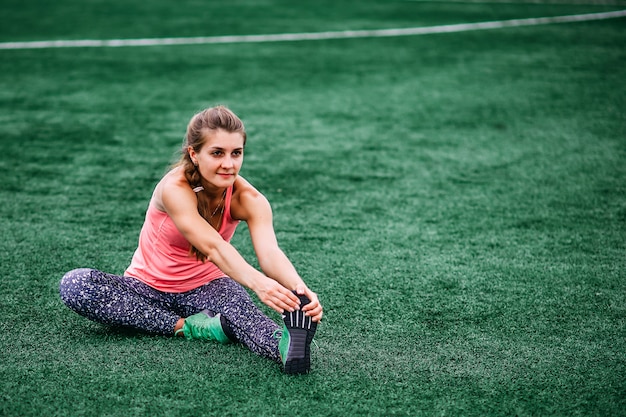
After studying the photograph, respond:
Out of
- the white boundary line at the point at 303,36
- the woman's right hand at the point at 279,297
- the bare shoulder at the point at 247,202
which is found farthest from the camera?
the white boundary line at the point at 303,36

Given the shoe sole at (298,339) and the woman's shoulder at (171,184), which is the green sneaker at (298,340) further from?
the woman's shoulder at (171,184)

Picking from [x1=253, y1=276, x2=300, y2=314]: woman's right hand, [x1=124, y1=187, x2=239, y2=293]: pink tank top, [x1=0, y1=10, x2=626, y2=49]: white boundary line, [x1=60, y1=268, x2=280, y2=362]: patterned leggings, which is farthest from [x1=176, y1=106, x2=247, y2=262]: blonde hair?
[x1=0, y1=10, x2=626, y2=49]: white boundary line

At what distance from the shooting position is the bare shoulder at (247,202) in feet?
10.3

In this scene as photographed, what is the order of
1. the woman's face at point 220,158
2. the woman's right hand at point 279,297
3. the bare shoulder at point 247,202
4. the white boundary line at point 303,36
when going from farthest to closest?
the white boundary line at point 303,36, the bare shoulder at point 247,202, the woman's face at point 220,158, the woman's right hand at point 279,297

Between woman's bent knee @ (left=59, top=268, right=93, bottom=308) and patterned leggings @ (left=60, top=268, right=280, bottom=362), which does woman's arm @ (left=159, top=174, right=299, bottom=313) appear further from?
woman's bent knee @ (left=59, top=268, right=93, bottom=308)

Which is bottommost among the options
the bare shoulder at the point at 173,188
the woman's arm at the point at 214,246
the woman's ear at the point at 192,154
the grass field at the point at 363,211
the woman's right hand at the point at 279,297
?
the grass field at the point at 363,211

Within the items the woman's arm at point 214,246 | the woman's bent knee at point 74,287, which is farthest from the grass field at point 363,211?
the woman's arm at point 214,246

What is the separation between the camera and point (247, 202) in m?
3.13

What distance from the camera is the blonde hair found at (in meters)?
2.96

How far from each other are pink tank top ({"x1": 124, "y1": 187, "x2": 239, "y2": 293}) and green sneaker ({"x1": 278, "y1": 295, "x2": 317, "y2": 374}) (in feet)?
1.98

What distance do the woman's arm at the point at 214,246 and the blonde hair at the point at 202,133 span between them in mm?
68

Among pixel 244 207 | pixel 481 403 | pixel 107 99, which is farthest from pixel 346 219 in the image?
pixel 107 99

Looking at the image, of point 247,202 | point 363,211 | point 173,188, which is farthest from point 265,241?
point 363,211

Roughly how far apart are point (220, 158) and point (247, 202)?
25 cm
